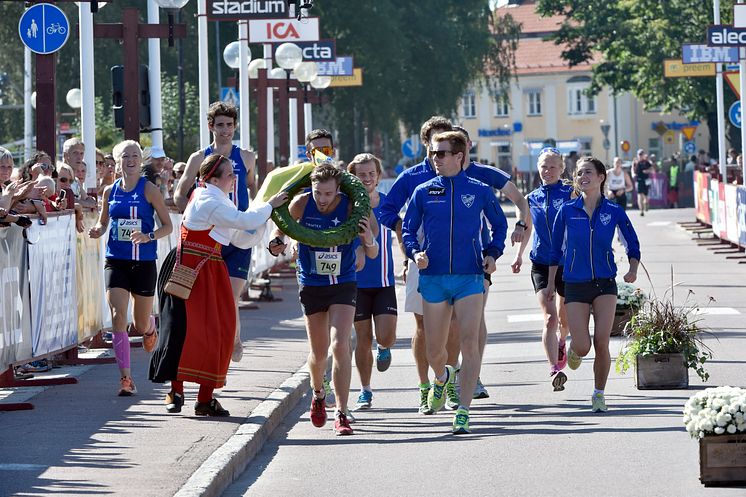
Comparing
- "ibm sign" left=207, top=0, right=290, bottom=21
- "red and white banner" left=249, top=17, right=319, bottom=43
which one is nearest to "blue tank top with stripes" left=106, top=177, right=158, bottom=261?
"ibm sign" left=207, top=0, right=290, bottom=21

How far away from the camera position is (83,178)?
650 inches

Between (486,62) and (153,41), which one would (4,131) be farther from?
(153,41)

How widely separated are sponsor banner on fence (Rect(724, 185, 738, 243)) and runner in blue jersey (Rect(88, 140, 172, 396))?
20436 mm

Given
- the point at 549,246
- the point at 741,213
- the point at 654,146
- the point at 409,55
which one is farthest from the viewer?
the point at 654,146

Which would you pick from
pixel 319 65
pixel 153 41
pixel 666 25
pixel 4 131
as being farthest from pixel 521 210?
pixel 4 131

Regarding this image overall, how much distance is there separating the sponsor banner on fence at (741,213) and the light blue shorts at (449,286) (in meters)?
20.3

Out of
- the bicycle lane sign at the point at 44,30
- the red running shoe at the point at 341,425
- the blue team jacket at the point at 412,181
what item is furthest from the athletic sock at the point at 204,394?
the bicycle lane sign at the point at 44,30

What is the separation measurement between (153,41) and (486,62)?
4607 cm

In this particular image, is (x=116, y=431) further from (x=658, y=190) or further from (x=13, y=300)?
(x=658, y=190)

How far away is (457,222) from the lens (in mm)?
10898

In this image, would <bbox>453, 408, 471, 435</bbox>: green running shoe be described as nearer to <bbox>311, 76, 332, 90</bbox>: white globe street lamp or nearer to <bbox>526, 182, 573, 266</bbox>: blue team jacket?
<bbox>526, 182, 573, 266</bbox>: blue team jacket

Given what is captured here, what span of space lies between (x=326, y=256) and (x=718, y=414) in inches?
125

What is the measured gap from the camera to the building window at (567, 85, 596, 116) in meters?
118

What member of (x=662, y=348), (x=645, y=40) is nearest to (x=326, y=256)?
(x=662, y=348)
